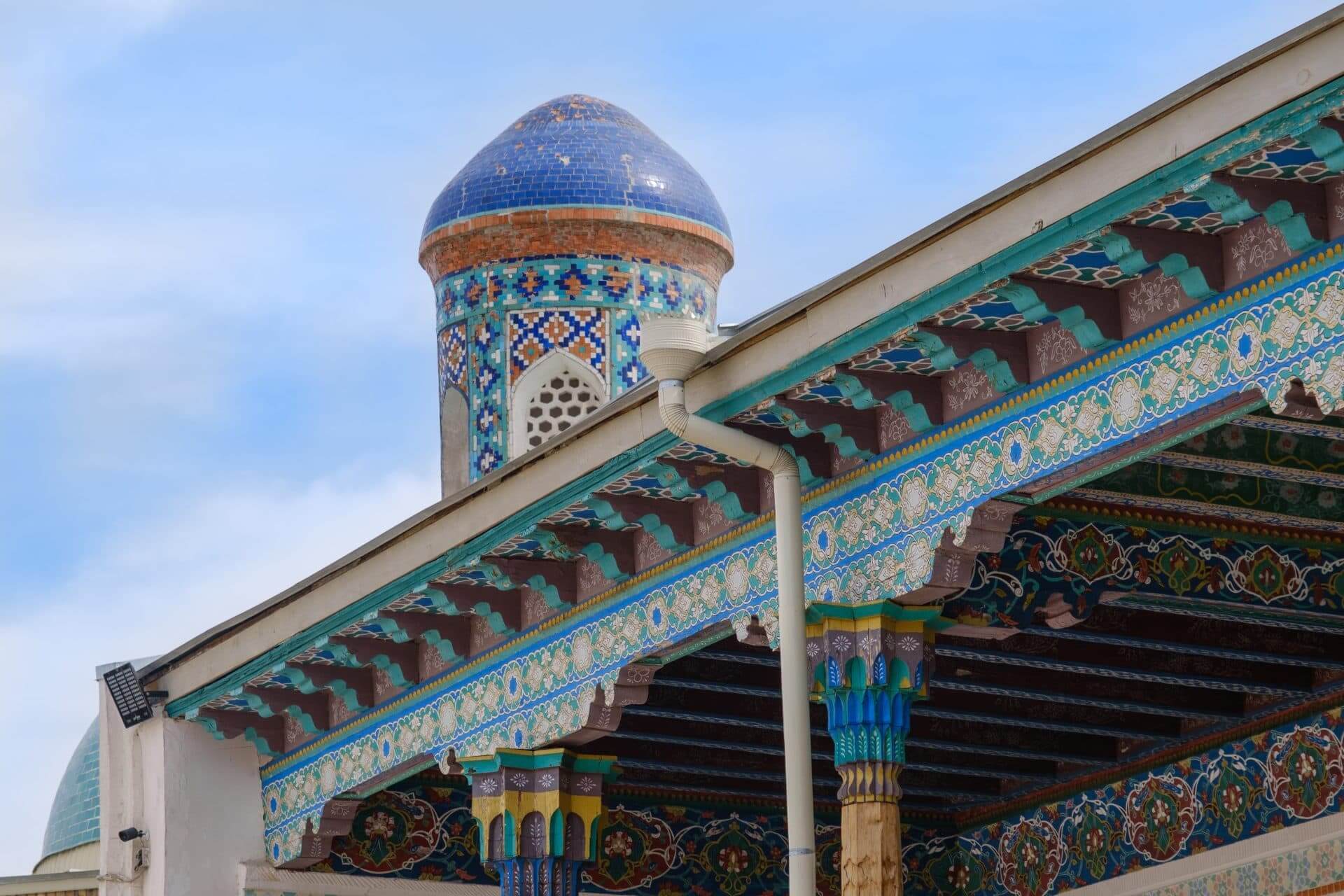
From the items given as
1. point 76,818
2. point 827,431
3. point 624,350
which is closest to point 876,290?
point 827,431

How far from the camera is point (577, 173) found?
621 inches

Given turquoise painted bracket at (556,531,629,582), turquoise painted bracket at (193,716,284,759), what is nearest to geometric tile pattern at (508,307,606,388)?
turquoise painted bracket at (193,716,284,759)

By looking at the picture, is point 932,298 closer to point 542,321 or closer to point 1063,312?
point 1063,312

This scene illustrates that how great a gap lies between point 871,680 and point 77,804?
16.3 m

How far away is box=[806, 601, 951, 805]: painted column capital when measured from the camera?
8.63 meters

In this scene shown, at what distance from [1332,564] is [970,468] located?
80.4 inches

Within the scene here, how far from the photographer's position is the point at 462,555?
10.5 meters

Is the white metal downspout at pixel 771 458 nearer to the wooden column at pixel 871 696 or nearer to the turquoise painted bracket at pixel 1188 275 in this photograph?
the wooden column at pixel 871 696

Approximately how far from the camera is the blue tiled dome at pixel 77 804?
23.2 m

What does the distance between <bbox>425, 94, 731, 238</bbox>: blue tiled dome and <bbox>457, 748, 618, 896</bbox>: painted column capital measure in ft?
17.8

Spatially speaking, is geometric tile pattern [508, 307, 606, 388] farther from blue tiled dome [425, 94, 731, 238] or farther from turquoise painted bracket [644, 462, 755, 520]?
turquoise painted bracket [644, 462, 755, 520]

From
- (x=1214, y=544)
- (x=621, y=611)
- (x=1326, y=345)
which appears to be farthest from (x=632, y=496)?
(x=1326, y=345)

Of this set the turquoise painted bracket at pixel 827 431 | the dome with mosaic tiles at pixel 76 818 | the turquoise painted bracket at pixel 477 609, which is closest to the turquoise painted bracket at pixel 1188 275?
the turquoise painted bracket at pixel 827 431

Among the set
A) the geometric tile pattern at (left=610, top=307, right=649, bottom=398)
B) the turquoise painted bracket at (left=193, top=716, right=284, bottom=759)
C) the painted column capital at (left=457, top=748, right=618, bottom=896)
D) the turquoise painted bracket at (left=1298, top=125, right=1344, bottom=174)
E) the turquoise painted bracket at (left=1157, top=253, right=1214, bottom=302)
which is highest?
the geometric tile pattern at (left=610, top=307, right=649, bottom=398)
